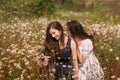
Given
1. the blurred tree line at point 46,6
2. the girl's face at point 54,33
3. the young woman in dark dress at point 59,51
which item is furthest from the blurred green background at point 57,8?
the girl's face at point 54,33

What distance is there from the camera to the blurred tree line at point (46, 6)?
1612cm

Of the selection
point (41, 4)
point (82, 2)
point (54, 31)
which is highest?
point (54, 31)

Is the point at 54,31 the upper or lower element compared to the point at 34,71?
upper

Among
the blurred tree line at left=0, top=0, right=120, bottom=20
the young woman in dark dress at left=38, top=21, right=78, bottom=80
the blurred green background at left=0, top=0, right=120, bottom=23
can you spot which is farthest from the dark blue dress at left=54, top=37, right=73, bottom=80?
the blurred green background at left=0, top=0, right=120, bottom=23

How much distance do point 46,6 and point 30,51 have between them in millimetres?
11030

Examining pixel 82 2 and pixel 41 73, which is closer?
pixel 41 73

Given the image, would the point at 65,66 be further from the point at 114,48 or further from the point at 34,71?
the point at 114,48

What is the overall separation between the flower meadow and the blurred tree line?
210 inches

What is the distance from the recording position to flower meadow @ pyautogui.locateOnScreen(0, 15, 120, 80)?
17.4 ft

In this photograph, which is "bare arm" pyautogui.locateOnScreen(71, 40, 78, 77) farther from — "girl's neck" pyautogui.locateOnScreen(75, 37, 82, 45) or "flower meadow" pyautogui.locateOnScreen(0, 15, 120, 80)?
"flower meadow" pyautogui.locateOnScreen(0, 15, 120, 80)

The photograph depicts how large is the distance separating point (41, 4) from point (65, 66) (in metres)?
11.4

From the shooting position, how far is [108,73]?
540cm

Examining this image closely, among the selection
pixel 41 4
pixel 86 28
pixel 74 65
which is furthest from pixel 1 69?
pixel 41 4

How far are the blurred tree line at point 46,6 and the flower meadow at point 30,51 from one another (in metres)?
5.34
